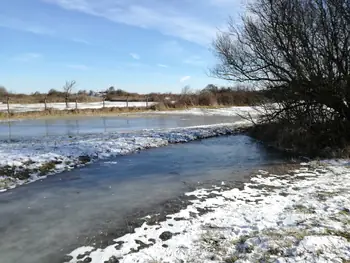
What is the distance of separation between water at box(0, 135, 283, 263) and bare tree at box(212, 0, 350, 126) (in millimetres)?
2727

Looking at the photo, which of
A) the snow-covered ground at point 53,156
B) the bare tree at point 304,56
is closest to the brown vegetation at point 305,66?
the bare tree at point 304,56

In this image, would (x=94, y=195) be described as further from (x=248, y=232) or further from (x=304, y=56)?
(x=304, y=56)

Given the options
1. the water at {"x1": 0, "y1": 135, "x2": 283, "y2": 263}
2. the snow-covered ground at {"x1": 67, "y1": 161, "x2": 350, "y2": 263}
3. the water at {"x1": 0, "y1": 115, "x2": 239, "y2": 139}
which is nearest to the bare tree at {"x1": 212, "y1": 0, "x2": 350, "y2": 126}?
the water at {"x1": 0, "y1": 135, "x2": 283, "y2": 263}

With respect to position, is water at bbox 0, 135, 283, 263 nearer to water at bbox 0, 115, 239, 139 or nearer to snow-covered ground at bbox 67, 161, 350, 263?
snow-covered ground at bbox 67, 161, 350, 263

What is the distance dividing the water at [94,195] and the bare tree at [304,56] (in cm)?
273

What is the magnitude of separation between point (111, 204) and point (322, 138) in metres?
9.14

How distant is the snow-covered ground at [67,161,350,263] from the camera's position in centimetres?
404

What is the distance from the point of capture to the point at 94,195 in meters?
6.83

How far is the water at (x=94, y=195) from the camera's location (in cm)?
469

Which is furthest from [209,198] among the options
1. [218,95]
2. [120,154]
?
[218,95]

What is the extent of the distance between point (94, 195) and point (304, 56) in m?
9.03

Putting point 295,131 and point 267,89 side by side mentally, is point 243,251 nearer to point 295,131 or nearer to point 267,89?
point 295,131

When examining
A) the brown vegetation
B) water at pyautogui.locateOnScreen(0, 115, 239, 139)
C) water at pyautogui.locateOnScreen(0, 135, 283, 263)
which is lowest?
water at pyautogui.locateOnScreen(0, 135, 283, 263)

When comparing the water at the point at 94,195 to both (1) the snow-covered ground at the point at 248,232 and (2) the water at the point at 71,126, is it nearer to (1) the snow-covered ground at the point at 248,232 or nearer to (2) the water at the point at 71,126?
(1) the snow-covered ground at the point at 248,232
